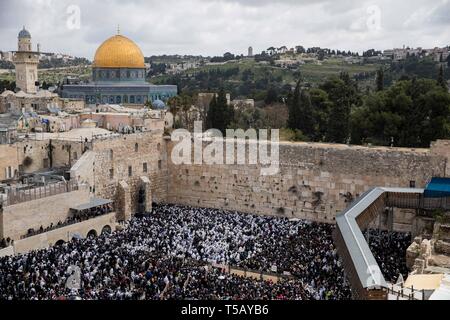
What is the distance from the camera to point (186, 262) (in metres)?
16.8

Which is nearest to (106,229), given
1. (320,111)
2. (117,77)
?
(320,111)

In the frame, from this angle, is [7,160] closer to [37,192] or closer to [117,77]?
[37,192]

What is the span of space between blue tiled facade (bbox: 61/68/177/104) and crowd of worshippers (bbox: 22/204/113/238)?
64.2 ft

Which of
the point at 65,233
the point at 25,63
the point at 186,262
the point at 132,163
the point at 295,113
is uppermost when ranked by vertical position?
the point at 25,63

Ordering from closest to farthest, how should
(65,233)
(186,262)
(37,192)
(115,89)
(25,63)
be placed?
(186,262) → (37,192) → (65,233) → (115,89) → (25,63)

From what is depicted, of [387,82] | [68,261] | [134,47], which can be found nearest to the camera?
[68,261]

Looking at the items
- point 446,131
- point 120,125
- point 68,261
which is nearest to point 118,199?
point 120,125

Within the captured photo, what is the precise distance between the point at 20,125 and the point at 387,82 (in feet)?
157

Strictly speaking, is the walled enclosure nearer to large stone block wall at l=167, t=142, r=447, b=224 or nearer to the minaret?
large stone block wall at l=167, t=142, r=447, b=224

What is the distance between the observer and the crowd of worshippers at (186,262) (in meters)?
13.8

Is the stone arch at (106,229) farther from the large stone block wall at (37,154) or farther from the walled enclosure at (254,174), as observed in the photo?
the large stone block wall at (37,154)

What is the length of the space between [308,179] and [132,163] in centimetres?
754
